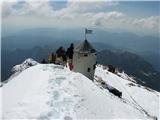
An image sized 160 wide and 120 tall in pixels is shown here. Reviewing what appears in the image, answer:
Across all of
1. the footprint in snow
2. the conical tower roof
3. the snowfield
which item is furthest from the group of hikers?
the footprint in snow

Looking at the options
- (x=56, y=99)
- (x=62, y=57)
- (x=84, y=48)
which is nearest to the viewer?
(x=56, y=99)

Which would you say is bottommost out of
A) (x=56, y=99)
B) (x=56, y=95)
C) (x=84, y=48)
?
(x=56, y=99)

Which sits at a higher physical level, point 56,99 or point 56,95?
point 56,95

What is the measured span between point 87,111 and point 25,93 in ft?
22.4

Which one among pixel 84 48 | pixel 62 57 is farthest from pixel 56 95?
pixel 62 57

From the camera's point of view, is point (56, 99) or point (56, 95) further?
point (56, 95)

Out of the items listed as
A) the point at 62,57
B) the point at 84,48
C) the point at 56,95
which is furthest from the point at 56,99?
the point at 62,57

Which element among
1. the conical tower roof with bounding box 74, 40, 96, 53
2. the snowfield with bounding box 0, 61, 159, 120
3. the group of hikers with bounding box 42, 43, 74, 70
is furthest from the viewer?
the group of hikers with bounding box 42, 43, 74, 70

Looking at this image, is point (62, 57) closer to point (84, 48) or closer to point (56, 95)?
point (84, 48)

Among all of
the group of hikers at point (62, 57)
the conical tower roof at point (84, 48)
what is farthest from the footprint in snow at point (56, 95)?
the group of hikers at point (62, 57)

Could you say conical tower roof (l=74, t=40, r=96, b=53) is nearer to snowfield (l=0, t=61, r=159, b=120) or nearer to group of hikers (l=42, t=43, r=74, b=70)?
group of hikers (l=42, t=43, r=74, b=70)

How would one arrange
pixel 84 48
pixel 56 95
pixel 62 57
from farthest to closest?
pixel 62 57 < pixel 84 48 < pixel 56 95

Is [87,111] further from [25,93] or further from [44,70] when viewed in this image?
[44,70]

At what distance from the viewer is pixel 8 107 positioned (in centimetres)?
2998
